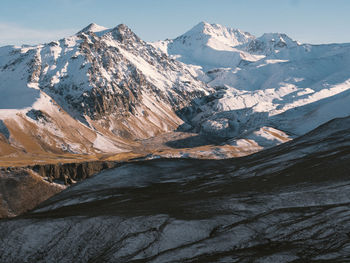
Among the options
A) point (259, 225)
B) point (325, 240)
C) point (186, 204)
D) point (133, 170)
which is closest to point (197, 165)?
point (133, 170)

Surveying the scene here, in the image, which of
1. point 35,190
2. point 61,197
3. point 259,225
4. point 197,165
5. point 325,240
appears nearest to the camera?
point 325,240

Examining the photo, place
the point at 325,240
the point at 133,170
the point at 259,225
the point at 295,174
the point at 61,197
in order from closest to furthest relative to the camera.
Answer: the point at 325,240
the point at 259,225
the point at 295,174
the point at 61,197
the point at 133,170

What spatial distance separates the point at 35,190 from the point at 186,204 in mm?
93133

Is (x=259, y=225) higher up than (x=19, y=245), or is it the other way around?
(x=19, y=245)

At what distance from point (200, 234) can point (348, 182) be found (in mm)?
23035

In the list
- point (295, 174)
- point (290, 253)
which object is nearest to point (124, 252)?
point (290, 253)

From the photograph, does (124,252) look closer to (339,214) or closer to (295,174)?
(339,214)

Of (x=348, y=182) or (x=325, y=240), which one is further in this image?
(x=348, y=182)

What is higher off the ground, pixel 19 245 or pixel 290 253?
pixel 19 245

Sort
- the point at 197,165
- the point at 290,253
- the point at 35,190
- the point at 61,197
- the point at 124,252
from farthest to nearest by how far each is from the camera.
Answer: the point at 35,190 < the point at 197,165 < the point at 61,197 < the point at 124,252 < the point at 290,253

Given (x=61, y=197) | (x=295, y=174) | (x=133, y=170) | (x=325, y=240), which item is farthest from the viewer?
(x=133, y=170)

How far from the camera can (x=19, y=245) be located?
136ft

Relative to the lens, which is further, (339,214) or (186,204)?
(186,204)

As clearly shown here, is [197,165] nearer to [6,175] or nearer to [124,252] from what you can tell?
[124,252]
